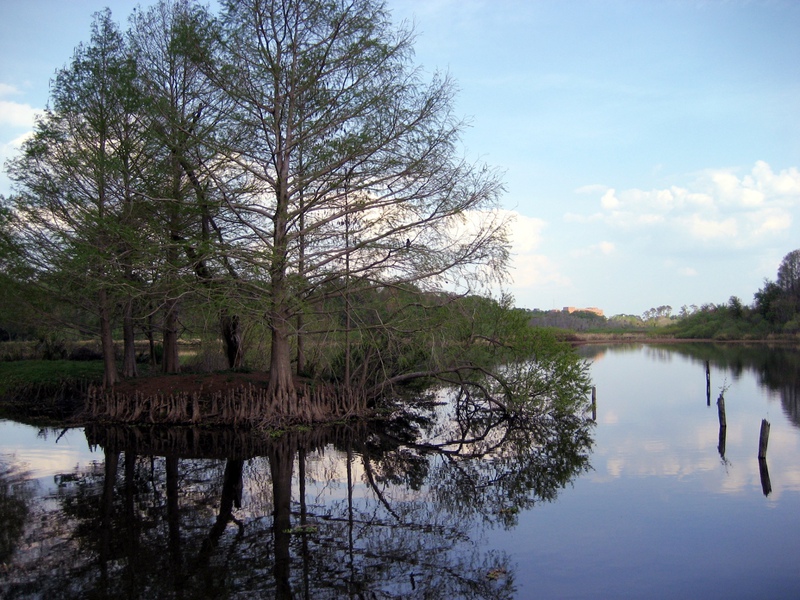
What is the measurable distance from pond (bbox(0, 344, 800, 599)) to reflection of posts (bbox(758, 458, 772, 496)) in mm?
66

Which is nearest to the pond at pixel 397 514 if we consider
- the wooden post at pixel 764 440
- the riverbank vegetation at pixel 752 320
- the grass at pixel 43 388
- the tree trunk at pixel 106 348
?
the wooden post at pixel 764 440

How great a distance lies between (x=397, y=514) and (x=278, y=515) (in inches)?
72.6

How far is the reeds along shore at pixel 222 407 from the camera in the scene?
1764 centimetres

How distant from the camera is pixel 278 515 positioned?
9.95 metres

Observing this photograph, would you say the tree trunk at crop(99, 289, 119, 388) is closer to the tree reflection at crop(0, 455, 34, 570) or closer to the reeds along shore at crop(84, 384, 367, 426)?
the reeds along shore at crop(84, 384, 367, 426)

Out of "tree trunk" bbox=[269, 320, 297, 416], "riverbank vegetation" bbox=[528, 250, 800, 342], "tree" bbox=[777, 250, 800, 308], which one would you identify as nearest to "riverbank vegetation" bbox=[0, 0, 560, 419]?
"tree trunk" bbox=[269, 320, 297, 416]

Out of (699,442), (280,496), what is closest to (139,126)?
(280,496)

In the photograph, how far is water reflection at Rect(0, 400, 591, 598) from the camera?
7.24 metres

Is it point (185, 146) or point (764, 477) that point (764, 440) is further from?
point (185, 146)

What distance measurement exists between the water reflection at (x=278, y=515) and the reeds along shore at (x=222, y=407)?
31.8 inches

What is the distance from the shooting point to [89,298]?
71.3 ft

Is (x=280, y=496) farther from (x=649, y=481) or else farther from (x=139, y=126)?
(x=139, y=126)

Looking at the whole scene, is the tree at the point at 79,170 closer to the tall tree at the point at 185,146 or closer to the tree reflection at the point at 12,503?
the tall tree at the point at 185,146

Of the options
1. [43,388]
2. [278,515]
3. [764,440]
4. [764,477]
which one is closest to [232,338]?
[43,388]
